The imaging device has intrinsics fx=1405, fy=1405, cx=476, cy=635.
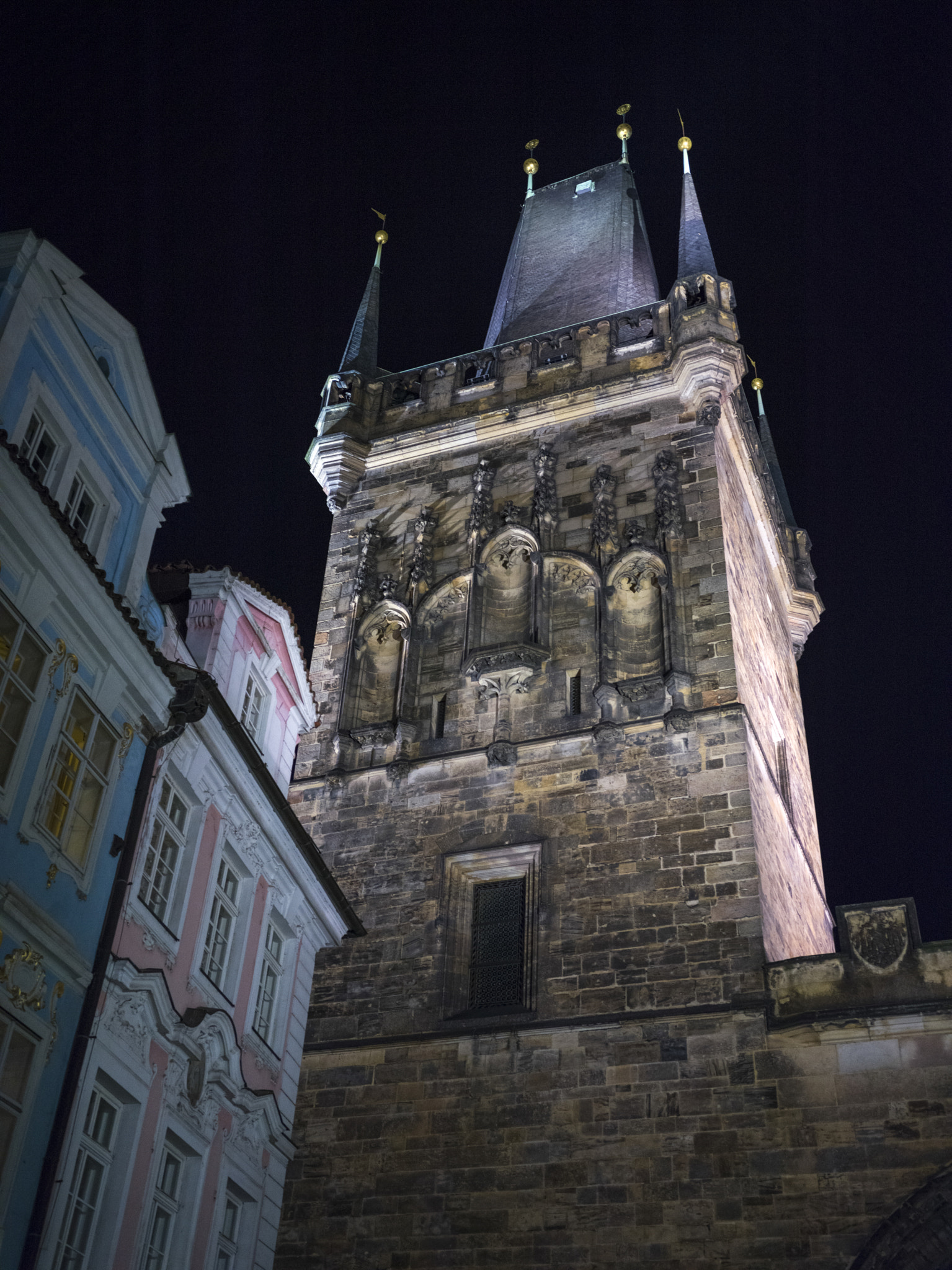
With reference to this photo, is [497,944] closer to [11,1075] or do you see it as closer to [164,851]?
[164,851]

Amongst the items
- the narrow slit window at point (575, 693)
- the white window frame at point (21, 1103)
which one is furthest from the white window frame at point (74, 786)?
the narrow slit window at point (575, 693)

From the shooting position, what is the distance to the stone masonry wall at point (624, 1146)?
12211mm

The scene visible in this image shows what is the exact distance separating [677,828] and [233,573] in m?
5.71

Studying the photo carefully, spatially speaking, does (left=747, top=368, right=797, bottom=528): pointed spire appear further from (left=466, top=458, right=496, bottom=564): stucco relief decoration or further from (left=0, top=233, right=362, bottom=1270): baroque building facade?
(left=0, top=233, right=362, bottom=1270): baroque building facade

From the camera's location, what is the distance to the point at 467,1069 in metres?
14.3

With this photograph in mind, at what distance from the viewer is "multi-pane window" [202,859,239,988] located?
36.5 feet

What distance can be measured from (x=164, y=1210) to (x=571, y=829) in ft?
23.3

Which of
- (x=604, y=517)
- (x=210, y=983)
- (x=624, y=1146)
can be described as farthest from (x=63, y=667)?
(x=604, y=517)

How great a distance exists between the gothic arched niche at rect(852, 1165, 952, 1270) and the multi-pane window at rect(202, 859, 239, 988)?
582cm

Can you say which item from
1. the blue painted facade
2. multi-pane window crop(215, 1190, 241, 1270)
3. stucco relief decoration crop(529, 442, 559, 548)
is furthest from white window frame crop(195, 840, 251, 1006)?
stucco relief decoration crop(529, 442, 559, 548)

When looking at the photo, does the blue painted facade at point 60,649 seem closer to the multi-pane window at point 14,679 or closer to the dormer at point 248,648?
the multi-pane window at point 14,679

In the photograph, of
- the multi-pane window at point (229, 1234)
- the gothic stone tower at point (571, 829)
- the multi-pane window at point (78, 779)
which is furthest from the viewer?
the gothic stone tower at point (571, 829)

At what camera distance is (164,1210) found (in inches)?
389

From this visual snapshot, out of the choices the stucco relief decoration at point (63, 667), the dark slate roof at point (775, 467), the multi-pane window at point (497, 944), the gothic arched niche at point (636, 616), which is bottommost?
the stucco relief decoration at point (63, 667)
